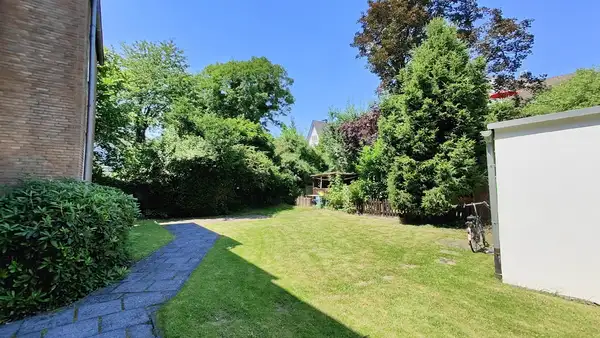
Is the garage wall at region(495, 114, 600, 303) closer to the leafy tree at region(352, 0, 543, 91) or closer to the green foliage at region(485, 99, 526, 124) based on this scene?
the green foliage at region(485, 99, 526, 124)

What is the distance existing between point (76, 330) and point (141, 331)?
70 centimetres

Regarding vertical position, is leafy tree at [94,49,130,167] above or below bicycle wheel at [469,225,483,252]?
above

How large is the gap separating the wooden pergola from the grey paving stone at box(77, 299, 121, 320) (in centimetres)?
1355

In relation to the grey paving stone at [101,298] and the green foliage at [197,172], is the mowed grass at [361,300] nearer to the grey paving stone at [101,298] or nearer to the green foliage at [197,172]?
the grey paving stone at [101,298]

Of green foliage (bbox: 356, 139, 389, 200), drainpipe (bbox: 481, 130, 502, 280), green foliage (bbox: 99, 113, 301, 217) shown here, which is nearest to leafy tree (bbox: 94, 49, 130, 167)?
green foliage (bbox: 99, 113, 301, 217)

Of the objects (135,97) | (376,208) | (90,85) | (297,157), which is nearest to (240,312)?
(90,85)

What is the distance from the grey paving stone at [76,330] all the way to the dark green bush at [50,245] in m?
0.72

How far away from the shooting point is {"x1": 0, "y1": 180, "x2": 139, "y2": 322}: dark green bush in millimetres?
3094

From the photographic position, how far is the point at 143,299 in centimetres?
342

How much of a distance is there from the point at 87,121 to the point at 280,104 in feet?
67.2

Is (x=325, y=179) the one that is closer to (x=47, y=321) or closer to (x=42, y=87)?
(x=42, y=87)

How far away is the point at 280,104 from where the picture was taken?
2552 centimetres

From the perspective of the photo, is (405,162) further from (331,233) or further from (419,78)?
(331,233)

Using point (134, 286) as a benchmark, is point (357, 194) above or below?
above
